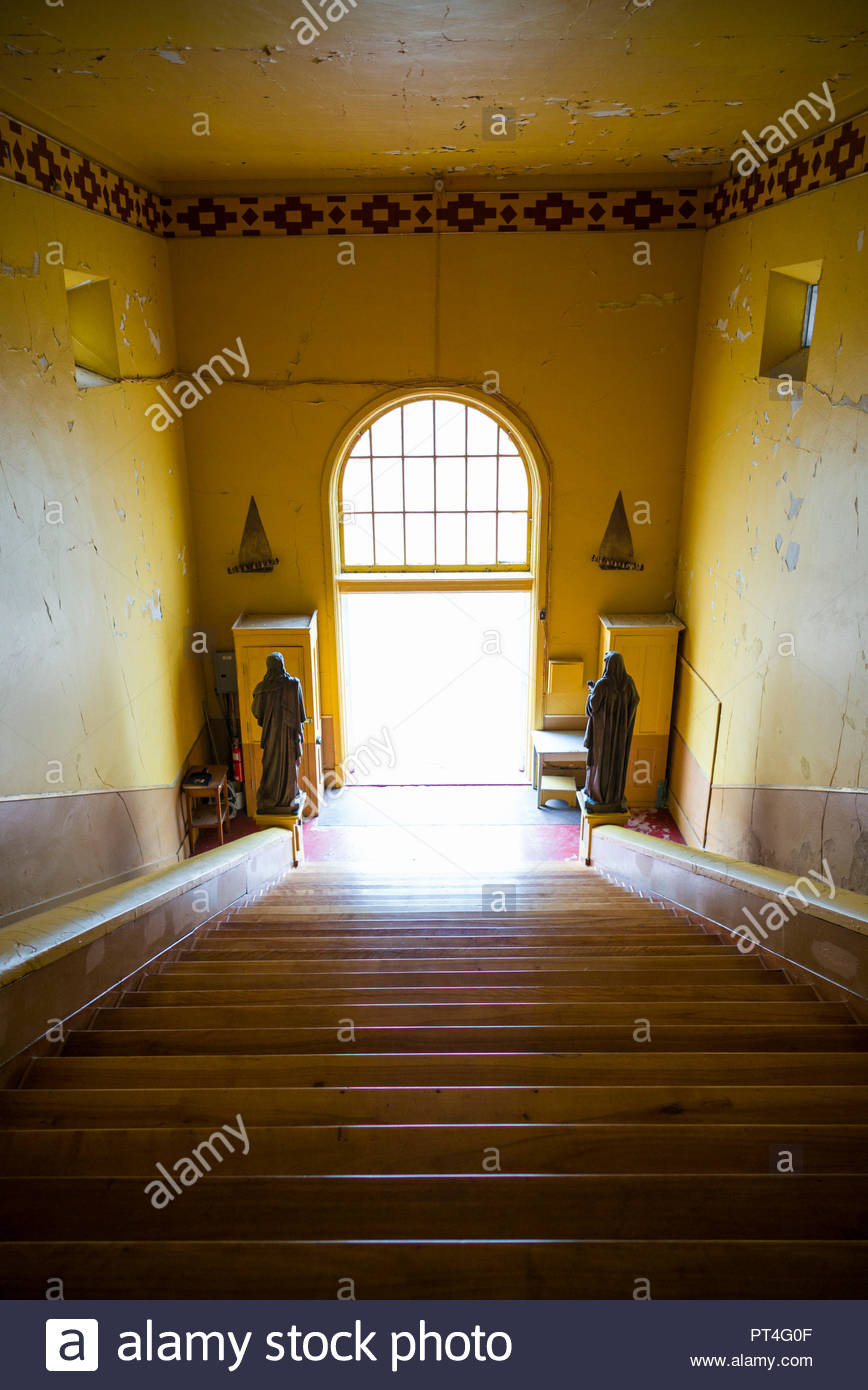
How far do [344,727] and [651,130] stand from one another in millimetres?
A: 5460

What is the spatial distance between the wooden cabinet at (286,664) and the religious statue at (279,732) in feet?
4.65

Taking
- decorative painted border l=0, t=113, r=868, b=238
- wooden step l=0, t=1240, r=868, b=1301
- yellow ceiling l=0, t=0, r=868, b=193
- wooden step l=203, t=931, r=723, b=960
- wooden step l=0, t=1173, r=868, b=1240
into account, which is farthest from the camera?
decorative painted border l=0, t=113, r=868, b=238

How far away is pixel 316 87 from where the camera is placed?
5000 millimetres

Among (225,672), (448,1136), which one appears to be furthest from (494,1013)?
(225,672)

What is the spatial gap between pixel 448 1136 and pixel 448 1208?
24 cm

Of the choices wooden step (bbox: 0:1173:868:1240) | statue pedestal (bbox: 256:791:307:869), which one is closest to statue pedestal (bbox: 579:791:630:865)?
statue pedestal (bbox: 256:791:307:869)

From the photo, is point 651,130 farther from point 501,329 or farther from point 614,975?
point 614,975

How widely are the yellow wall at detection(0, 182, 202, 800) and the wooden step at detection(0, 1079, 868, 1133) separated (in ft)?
8.02

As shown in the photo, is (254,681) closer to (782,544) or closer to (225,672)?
(225,672)

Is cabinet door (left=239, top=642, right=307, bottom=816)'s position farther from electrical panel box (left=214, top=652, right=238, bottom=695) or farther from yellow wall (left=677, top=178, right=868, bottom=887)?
yellow wall (left=677, top=178, right=868, bottom=887)

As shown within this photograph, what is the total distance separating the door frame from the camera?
7.80 m

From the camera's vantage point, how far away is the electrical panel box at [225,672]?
8.12 metres

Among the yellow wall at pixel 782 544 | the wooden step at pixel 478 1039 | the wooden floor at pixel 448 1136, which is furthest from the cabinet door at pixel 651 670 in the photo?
the wooden step at pixel 478 1039

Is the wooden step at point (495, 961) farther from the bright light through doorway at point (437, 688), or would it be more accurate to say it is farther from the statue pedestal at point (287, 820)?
the bright light through doorway at point (437, 688)
